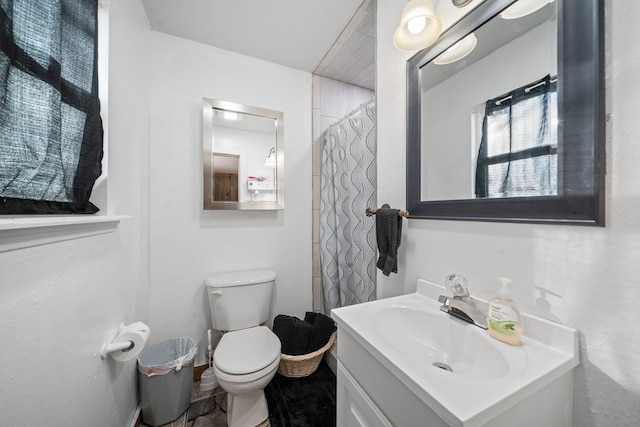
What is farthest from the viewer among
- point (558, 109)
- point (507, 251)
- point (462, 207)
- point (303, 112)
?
point (303, 112)

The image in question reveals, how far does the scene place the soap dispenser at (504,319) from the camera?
0.57m

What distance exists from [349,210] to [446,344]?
3.03ft

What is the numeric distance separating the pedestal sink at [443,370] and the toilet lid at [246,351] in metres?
0.52

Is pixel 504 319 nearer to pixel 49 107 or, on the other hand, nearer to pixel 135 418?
pixel 49 107

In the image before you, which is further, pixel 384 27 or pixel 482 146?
pixel 384 27

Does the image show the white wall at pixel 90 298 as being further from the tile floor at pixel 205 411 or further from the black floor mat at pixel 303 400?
the black floor mat at pixel 303 400

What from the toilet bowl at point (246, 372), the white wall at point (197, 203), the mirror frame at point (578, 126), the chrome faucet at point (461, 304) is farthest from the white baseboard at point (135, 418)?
the mirror frame at point (578, 126)

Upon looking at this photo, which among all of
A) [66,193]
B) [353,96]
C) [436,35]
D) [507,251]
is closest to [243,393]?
[66,193]

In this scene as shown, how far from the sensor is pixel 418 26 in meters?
0.82

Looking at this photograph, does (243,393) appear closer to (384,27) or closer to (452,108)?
(452,108)

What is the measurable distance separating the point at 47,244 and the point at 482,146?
133 cm

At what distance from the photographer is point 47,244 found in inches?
22.8

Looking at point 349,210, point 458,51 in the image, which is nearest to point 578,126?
point 458,51

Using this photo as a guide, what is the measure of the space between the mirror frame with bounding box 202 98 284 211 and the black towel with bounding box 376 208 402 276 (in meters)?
0.88
